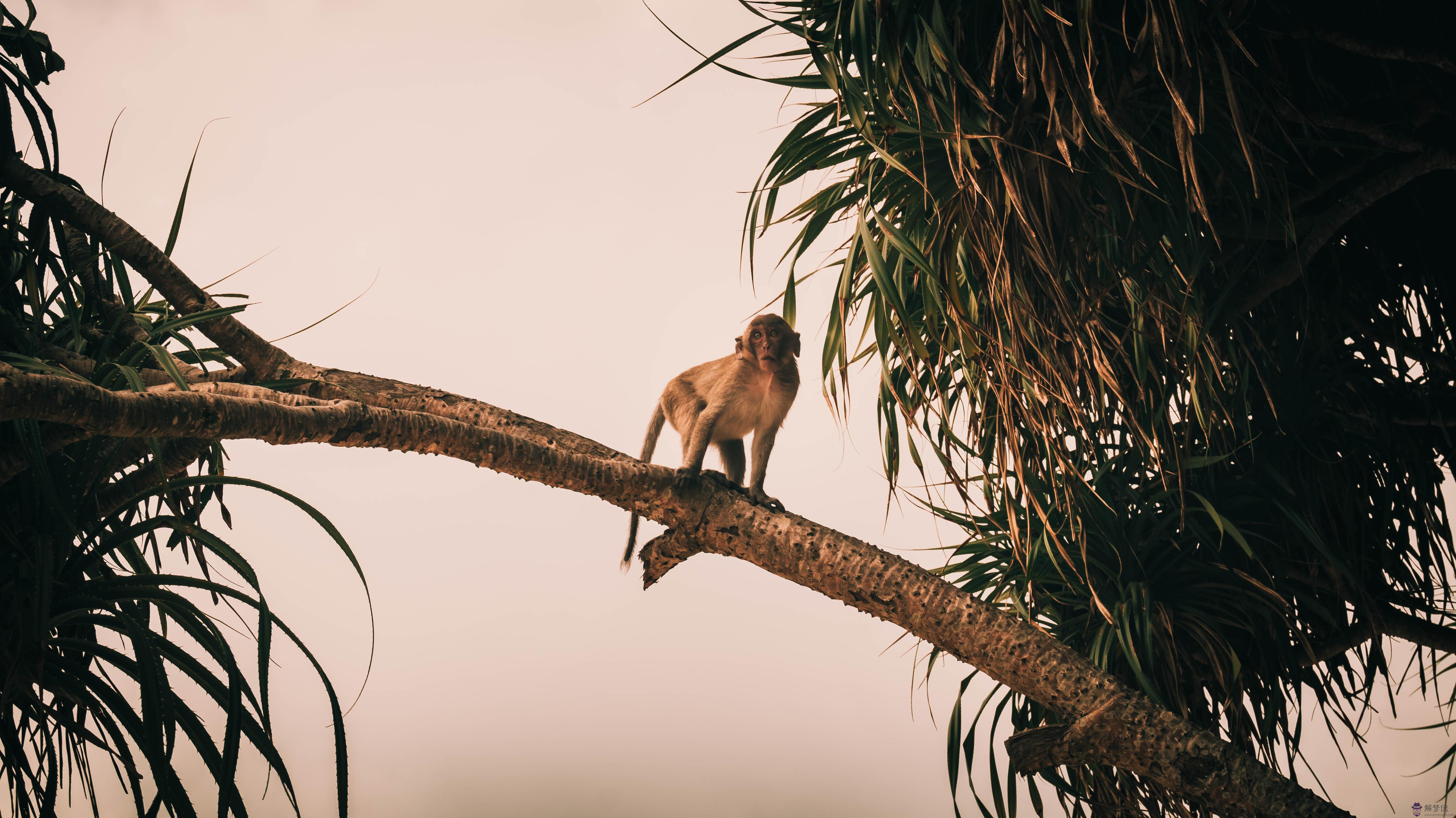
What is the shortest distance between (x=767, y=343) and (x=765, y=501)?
642 mm

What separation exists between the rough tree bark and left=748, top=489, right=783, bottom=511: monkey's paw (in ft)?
0.19

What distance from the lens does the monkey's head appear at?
3.03 m

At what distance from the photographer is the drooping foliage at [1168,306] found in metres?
2.21

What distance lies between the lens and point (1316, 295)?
3.11 metres

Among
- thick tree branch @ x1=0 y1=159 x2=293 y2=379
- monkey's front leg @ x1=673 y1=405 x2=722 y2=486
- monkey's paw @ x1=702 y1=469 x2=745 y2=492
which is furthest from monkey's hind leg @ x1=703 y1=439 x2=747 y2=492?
thick tree branch @ x1=0 y1=159 x2=293 y2=379

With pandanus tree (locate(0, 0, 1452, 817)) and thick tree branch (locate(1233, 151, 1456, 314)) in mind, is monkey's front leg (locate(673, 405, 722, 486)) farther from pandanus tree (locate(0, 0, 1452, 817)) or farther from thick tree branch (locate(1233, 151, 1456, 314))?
thick tree branch (locate(1233, 151, 1456, 314))

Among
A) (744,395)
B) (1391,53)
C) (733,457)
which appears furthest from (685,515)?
(1391,53)

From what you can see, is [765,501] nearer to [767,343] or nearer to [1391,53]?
[767,343]

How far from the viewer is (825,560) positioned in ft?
7.38

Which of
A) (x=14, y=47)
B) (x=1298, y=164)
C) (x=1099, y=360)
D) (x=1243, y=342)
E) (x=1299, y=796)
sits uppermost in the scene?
(x=1298, y=164)

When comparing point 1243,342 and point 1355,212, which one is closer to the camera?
point 1355,212

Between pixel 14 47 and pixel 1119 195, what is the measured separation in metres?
3.28

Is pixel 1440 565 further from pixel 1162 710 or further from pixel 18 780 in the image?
pixel 18 780

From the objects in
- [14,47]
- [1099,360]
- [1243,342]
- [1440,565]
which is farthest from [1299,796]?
[14,47]
